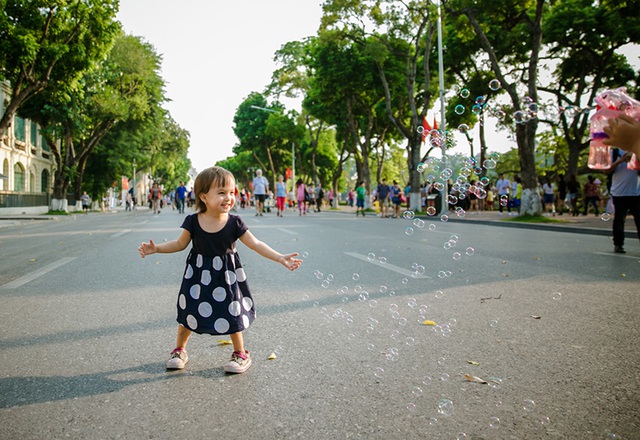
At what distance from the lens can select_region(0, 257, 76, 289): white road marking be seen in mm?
6418

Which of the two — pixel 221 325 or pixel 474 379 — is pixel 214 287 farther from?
pixel 474 379

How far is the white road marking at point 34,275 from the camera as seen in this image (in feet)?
21.1

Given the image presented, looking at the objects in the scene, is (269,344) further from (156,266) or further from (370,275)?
(156,266)

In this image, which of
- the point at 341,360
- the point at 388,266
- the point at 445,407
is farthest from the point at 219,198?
the point at 388,266

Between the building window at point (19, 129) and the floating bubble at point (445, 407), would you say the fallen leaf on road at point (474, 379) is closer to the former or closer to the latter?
the floating bubble at point (445, 407)

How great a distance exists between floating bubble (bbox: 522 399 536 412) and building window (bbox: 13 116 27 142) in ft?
144

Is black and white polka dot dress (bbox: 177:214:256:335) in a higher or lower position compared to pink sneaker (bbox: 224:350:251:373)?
higher

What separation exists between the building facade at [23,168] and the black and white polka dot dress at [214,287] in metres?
36.2

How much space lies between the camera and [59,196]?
118ft

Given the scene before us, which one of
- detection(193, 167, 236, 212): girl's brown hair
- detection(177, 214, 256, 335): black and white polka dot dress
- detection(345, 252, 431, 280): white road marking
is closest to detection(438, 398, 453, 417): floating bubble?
detection(177, 214, 256, 335): black and white polka dot dress

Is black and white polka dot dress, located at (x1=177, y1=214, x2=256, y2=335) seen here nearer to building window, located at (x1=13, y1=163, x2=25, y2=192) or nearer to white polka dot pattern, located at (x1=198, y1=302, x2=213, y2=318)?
white polka dot pattern, located at (x1=198, y1=302, x2=213, y2=318)

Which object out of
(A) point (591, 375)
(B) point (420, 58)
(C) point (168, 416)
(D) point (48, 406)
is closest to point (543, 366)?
(A) point (591, 375)

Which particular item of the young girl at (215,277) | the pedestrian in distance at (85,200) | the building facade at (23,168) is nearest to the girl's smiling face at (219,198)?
the young girl at (215,277)

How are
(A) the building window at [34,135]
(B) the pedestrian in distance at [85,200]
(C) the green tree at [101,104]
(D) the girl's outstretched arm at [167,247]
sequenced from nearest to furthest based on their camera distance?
(D) the girl's outstretched arm at [167,247], (C) the green tree at [101,104], (A) the building window at [34,135], (B) the pedestrian in distance at [85,200]
